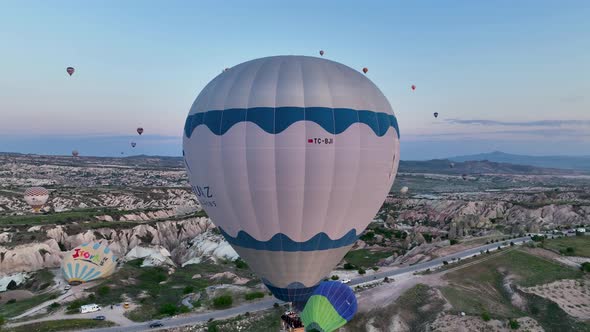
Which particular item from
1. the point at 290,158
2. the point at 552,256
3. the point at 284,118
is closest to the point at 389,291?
the point at 290,158

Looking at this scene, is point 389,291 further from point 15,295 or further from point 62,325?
point 15,295

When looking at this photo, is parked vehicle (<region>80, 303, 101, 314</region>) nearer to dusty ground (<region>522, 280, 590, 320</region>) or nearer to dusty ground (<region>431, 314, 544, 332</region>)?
dusty ground (<region>431, 314, 544, 332</region>)

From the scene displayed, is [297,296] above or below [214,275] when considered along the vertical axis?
above

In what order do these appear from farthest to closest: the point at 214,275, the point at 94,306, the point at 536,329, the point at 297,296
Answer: the point at 214,275, the point at 94,306, the point at 536,329, the point at 297,296

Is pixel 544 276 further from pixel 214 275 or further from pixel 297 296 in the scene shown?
pixel 214 275

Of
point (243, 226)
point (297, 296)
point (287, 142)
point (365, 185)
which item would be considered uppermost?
point (287, 142)

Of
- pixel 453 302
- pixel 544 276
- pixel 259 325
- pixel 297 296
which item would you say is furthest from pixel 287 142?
pixel 544 276

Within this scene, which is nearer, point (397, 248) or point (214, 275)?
point (214, 275)
